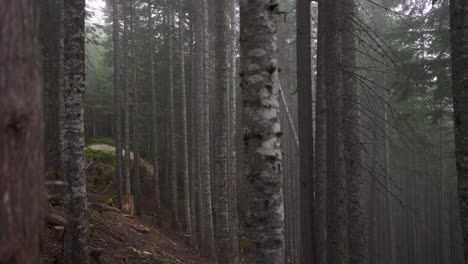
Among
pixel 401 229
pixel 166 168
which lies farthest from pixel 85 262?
pixel 401 229

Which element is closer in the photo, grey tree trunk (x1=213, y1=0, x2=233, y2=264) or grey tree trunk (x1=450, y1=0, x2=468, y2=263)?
grey tree trunk (x1=450, y1=0, x2=468, y2=263)

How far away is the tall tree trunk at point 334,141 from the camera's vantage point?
25.2 feet

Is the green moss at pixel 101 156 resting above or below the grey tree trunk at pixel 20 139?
below

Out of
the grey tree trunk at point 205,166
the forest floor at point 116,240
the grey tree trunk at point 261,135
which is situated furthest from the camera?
the grey tree trunk at point 205,166

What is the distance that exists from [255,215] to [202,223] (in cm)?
1134

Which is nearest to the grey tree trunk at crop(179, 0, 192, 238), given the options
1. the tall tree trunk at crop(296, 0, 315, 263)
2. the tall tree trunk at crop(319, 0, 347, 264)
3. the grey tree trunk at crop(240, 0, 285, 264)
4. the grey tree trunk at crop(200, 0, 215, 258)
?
the grey tree trunk at crop(200, 0, 215, 258)

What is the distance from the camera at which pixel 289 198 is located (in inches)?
909

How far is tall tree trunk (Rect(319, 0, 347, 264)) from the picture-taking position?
7.69 m

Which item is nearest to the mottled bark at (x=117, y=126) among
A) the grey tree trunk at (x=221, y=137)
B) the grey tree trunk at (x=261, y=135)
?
the grey tree trunk at (x=221, y=137)

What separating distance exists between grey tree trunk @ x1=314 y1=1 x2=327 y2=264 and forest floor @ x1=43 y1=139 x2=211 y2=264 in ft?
14.7

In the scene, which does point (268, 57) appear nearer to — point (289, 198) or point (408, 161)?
point (289, 198)

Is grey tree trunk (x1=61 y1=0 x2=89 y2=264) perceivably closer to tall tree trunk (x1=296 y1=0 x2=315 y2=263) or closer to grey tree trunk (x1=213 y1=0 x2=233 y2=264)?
grey tree trunk (x1=213 y1=0 x2=233 y2=264)

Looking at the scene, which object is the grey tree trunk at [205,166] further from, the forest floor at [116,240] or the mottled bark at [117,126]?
the mottled bark at [117,126]

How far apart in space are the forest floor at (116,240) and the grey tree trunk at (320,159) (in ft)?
14.7
